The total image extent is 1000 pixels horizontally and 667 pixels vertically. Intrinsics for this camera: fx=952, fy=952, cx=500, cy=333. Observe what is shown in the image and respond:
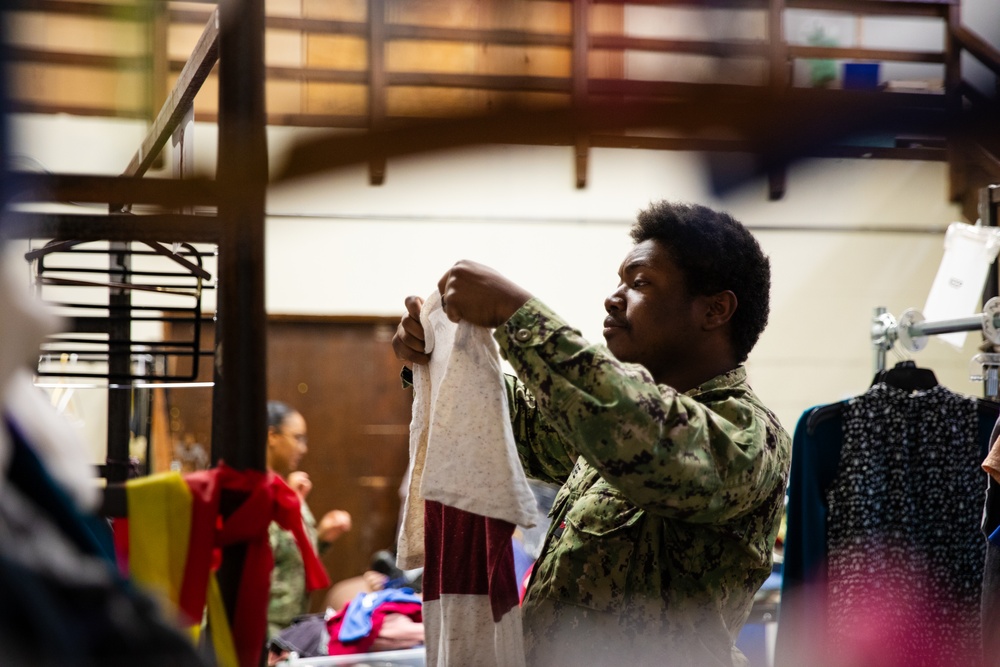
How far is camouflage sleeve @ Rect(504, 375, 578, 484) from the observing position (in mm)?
1562

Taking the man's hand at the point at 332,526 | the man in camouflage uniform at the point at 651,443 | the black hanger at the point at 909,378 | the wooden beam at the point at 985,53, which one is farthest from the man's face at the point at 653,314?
the man's hand at the point at 332,526

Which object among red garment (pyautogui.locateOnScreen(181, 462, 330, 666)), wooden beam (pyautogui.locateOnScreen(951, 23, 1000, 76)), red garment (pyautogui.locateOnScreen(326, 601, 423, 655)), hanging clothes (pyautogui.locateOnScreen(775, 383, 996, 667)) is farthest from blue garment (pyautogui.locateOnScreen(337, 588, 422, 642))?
wooden beam (pyautogui.locateOnScreen(951, 23, 1000, 76))

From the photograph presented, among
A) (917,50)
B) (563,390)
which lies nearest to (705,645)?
(563,390)

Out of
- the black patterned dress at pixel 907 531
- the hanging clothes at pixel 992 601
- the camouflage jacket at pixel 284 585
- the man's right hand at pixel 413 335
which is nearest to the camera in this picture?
the man's right hand at pixel 413 335

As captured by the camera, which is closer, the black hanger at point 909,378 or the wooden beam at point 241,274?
the wooden beam at point 241,274

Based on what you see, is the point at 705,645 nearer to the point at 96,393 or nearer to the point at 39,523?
the point at 39,523

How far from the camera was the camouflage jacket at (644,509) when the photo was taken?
1119 millimetres

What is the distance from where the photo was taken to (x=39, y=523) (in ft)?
1.81

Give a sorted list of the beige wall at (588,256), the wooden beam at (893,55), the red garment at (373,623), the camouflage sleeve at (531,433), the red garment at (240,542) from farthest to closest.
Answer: the beige wall at (588,256), the red garment at (373,623), the camouflage sleeve at (531,433), the red garment at (240,542), the wooden beam at (893,55)

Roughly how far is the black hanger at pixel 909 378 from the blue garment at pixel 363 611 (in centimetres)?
139

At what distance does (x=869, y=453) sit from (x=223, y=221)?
6.21 ft

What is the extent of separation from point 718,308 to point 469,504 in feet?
1.74

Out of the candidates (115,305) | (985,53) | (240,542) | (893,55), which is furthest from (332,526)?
(985,53)

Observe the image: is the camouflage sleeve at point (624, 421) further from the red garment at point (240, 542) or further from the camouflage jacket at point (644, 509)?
the red garment at point (240, 542)
